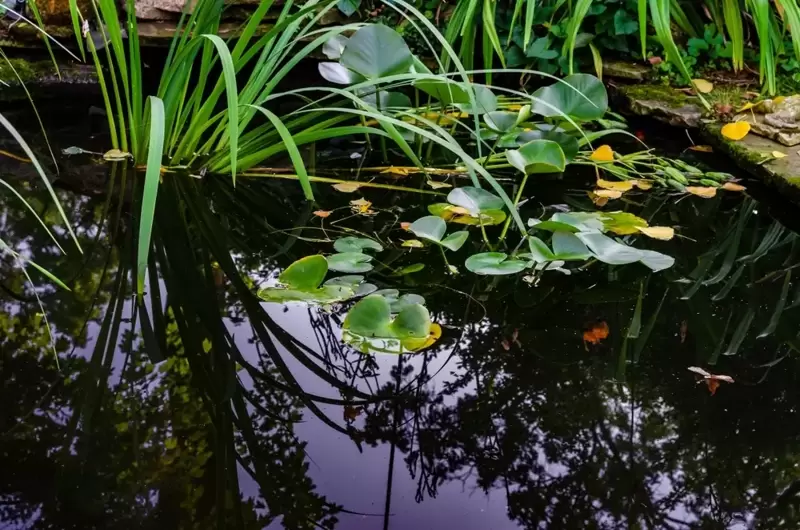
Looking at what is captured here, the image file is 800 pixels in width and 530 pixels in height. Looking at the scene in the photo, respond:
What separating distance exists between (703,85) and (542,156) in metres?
1.21

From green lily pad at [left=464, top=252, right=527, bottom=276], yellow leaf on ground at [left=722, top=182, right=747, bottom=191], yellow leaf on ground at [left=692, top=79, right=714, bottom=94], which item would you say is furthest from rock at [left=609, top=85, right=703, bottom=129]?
green lily pad at [left=464, top=252, right=527, bottom=276]

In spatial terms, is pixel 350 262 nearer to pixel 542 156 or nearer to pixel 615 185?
pixel 542 156

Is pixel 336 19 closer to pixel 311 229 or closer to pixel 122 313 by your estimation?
pixel 311 229

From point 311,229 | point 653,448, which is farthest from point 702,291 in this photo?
point 311,229

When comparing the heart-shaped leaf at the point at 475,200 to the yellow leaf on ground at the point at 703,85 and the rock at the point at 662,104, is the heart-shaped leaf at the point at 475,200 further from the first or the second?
the yellow leaf on ground at the point at 703,85

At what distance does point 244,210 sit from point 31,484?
0.95 metres

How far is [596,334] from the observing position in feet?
3.95

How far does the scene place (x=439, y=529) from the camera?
786 mm

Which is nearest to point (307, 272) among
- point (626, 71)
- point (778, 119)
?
point (778, 119)

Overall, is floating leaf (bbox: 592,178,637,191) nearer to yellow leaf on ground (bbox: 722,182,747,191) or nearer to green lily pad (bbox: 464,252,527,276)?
yellow leaf on ground (bbox: 722,182,747,191)

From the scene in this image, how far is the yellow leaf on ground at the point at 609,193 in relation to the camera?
5.97 feet

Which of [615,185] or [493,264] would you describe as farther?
[615,185]

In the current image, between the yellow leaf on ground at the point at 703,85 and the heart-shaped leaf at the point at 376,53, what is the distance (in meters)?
1.33

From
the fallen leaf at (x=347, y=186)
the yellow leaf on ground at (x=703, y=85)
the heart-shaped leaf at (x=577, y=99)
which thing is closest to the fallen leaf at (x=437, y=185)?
the fallen leaf at (x=347, y=186)
